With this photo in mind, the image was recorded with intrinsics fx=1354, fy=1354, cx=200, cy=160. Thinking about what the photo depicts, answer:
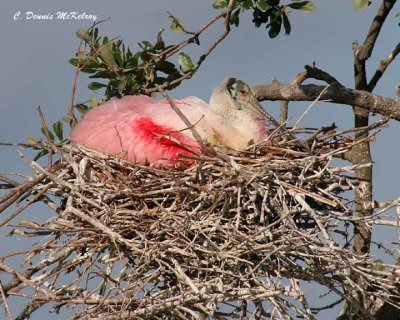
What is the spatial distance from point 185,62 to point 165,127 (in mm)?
786

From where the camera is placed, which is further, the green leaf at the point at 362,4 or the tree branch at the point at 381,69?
the tree branch at the point at 381,69

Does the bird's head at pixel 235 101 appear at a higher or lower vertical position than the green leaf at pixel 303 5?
lower

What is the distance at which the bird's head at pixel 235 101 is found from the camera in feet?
28.7

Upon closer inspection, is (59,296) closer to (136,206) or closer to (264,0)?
(136,206)

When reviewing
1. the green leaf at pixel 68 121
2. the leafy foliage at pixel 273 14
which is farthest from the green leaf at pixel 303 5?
the green leaf at pixel 68 121

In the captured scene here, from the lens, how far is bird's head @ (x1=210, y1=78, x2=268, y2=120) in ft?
28.7

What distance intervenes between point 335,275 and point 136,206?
3.99 feet

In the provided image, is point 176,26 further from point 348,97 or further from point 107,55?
point 348,97

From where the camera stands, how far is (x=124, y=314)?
7.52m

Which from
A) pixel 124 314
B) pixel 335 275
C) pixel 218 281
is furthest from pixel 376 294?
pixel 124 314

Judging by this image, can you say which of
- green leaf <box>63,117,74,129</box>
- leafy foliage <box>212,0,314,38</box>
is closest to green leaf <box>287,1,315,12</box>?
leafy foliage <box>212,0,314,38</box>

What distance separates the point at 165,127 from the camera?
8.23 meters

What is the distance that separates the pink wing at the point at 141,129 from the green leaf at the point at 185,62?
0.30 meters

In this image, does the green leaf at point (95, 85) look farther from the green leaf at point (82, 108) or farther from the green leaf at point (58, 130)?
the green leaf at point (58, 130)
